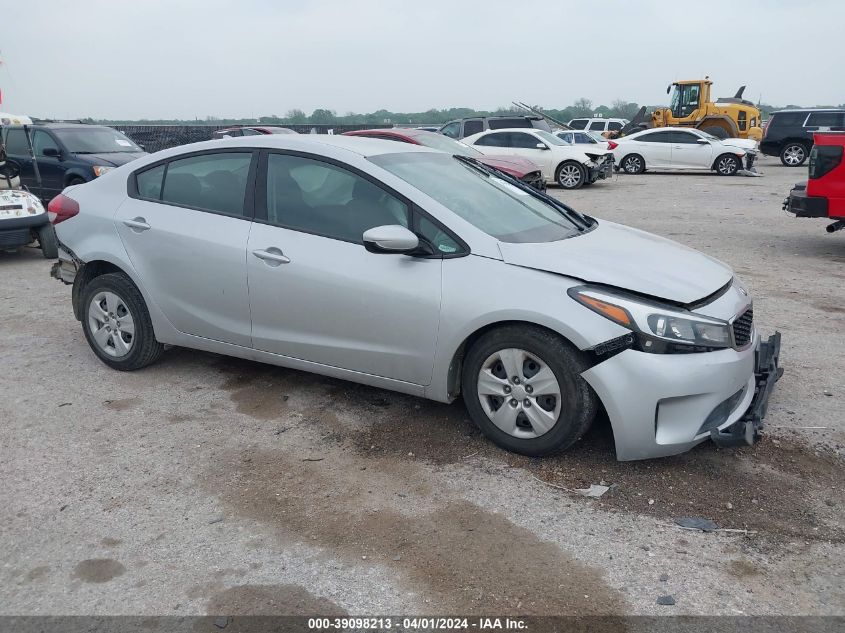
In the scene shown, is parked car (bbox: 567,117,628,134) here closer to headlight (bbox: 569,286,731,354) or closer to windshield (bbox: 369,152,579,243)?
windshield (bbox: 369,152,579,243)

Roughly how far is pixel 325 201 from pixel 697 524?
2652 mm

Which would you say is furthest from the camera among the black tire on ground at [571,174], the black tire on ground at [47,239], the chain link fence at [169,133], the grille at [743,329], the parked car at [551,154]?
the chain link fence at [169,133]

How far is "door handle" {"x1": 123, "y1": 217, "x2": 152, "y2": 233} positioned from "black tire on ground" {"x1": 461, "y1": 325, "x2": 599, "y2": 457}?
2422 mm

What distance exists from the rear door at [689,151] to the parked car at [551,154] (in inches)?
188

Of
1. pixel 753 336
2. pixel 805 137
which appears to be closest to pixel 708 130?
pixel 805 137

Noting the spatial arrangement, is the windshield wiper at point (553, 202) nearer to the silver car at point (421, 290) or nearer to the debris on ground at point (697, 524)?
the silver car at point (421, 290)

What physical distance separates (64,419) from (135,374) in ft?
2.50

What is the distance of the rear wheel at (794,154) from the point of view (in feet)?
78.6

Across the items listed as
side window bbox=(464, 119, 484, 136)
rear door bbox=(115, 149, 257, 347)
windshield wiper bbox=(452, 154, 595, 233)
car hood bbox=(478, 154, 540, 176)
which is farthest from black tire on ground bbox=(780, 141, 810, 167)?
rear door bbox=(115, 149, 257, 347)

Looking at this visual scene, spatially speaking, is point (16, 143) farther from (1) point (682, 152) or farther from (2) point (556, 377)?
(1) point (682, 152)

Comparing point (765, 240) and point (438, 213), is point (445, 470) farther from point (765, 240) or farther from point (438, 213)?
point (765, 240)

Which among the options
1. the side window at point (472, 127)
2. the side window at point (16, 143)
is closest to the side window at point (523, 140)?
the side window at point (472, 127)

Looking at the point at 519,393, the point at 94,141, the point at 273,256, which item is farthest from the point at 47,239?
the point at 519,393

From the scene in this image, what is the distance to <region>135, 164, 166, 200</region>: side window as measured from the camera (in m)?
4.95
